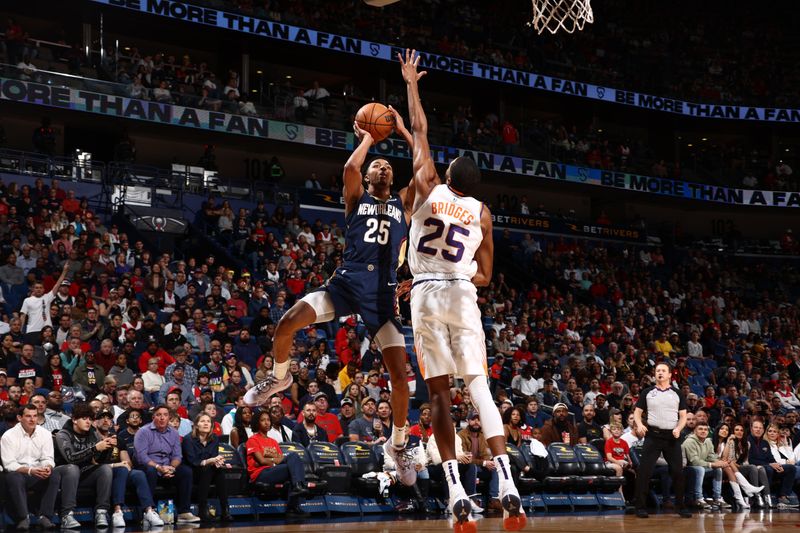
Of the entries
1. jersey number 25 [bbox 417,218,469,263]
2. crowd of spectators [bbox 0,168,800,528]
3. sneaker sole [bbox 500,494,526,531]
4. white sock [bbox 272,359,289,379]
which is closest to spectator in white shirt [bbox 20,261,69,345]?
Answer: crowd of spectators [bbox 0,168,800,528]

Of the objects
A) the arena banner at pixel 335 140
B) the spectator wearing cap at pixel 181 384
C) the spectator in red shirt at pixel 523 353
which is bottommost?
the spectator wearing cap at pixel 181 384

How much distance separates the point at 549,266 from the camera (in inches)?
1059

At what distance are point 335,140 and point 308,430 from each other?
49.3ft

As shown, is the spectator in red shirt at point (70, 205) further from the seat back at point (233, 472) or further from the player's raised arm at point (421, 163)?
the player's raised arm at point (421, 163)

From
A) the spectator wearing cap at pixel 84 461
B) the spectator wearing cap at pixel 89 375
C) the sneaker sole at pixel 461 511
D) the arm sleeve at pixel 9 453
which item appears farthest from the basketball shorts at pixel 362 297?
the spectator wearing cap at pixel 89 375

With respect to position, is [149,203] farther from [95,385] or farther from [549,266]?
[549,266]

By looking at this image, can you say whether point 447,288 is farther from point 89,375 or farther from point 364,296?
point 89,375

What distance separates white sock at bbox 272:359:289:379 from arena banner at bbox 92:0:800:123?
18.3 meters

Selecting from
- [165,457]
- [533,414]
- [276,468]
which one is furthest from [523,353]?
[165,457]

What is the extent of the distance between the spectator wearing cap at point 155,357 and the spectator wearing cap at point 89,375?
684 millimetres

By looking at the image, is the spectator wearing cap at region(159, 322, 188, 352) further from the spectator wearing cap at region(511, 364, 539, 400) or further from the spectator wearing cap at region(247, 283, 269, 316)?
the spectator wearing cap at region(511, 364, 539, 400)

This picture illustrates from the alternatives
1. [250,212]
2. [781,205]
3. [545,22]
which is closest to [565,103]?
[781,205]

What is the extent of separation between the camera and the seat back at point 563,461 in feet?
43.9

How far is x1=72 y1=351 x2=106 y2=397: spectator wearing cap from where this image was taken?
12938 mm
